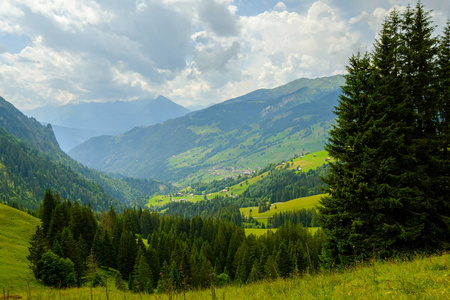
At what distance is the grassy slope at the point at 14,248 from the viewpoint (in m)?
33.8

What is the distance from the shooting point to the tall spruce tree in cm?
1808

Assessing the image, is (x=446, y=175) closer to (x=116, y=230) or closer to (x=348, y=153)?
(x=348, y=153)

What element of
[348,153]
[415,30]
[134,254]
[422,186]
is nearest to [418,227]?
[422,186]

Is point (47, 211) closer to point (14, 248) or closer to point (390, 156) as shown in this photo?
point (14, 248)

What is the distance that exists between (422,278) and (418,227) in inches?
480

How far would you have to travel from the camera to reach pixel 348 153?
2061 centimetres

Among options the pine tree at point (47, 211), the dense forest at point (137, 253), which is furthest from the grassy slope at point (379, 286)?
the pine tree at point (47, 211)

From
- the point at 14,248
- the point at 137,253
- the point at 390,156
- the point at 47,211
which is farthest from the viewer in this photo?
the point at 47,211

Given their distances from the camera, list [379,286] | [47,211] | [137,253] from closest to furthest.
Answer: [379,286] < [137,253] < [47,211]

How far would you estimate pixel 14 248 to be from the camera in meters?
47.8

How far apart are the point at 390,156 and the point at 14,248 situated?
64.0m

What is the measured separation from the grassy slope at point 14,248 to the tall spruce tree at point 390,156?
2737cm

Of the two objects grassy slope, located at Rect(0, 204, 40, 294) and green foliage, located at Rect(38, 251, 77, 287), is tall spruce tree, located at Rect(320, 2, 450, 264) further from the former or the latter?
green foliage, located at Rect(38, 251, 77, 287)

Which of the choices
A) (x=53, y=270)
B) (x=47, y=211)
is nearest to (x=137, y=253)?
(x=53, y=270)
